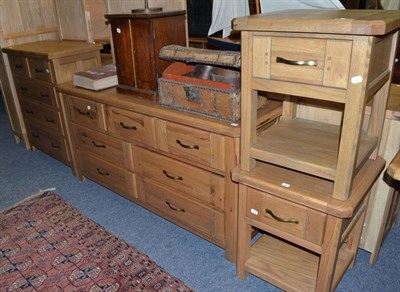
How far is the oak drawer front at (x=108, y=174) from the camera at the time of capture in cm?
214

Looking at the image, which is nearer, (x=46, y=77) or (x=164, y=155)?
(x=164, y=155)

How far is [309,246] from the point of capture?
133 cm

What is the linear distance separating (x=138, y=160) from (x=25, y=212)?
87 cm

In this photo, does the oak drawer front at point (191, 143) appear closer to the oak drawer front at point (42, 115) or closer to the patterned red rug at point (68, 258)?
the patterned red rug at point (68, 258)

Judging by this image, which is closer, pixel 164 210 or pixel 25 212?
pixel 164 210

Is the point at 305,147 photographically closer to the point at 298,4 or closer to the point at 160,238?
the point at 298,4

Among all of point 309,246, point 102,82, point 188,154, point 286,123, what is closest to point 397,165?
point 309,246

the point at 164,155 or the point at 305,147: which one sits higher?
the point at 305,147

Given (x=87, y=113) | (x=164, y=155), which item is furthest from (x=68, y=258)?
(x=87, y=113)

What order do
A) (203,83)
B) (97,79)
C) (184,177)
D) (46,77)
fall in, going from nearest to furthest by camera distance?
(203,83) < (184,177) < (97,79) < (46,77)

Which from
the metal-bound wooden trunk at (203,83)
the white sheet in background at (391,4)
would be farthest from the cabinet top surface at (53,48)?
the white sheet in background at (391,4)

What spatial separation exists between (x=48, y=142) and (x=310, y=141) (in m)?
2.14

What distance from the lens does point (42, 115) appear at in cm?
270

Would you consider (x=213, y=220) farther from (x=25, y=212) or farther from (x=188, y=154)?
(x=25, y=212)
